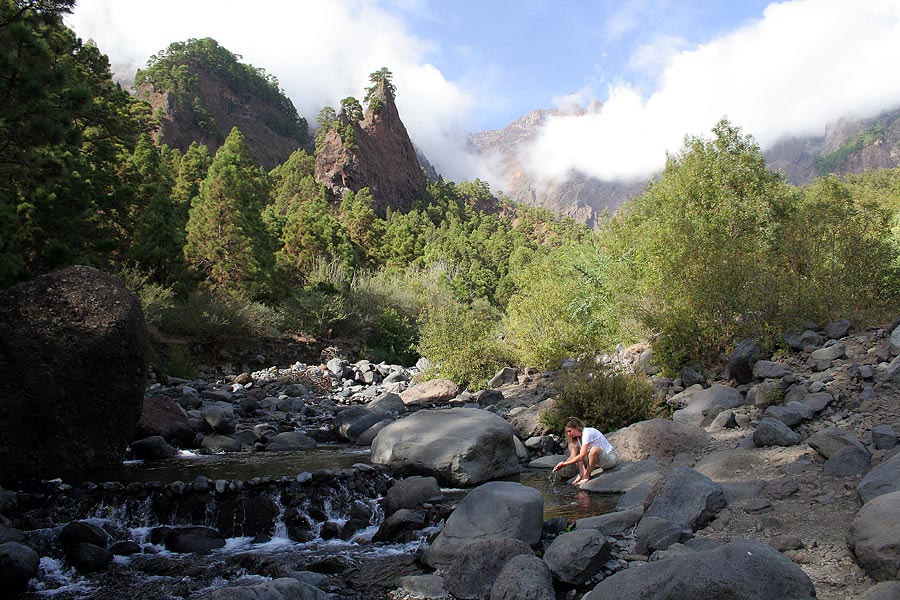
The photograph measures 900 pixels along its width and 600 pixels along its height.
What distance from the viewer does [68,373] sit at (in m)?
8.66

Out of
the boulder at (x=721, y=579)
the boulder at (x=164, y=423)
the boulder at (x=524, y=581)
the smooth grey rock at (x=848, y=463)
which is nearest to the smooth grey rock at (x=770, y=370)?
the smooth grey rock at (x=848, y=463)

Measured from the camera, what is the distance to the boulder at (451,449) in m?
8.72

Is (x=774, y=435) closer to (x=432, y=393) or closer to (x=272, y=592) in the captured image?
(x=272, y=592)

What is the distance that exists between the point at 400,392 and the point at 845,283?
1222 cm

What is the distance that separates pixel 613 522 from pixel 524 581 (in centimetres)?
188

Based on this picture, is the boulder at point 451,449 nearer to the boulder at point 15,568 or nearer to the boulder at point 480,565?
the boulder at point 480,565

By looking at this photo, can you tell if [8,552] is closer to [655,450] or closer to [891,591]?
[891,591]

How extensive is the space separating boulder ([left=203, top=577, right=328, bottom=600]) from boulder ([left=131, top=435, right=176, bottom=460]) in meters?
6.45

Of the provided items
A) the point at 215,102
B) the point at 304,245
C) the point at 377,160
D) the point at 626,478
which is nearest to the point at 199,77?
the point at 215,102

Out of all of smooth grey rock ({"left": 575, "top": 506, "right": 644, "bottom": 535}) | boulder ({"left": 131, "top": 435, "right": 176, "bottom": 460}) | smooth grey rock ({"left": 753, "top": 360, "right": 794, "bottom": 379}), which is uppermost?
smooth grey rock ({"left": 753, "top": 360, "right": 794, "bottom": 379})

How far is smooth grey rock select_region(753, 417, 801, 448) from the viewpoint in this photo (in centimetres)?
790

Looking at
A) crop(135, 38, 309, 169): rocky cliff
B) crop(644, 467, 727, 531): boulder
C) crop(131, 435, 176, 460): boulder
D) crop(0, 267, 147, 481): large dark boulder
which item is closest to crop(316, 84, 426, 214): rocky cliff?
crop(135, 38, 309, 169): rocky cliff

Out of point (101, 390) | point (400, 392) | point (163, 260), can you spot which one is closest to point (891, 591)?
point (101, 390)

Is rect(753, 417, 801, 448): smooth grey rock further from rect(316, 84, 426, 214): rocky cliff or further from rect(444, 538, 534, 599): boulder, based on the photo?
rect(316, 84, 426, 214): rocky cliff
